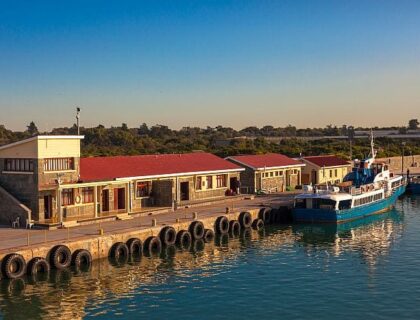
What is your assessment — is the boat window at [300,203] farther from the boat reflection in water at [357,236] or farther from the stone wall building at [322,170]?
the stone wall building at [322,170]

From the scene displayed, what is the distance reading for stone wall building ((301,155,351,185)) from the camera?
228ft

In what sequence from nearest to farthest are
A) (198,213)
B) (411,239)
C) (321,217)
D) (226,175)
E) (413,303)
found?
1. (413,303)
2. (411,239)
3. (198,213)
4. (321,217)
5. (226,175)

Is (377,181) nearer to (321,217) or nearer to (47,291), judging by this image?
(321,217)

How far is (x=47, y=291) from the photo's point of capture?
30.2 meters

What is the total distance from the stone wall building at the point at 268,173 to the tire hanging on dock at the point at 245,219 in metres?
12.2

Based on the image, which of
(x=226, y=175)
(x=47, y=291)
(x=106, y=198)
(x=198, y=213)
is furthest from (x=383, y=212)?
(x=47, y=291)

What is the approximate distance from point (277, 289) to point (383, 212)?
3224 cm

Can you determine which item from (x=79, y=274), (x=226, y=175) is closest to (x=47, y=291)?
(x=79, y=274)

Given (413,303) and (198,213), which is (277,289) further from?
(198,213)

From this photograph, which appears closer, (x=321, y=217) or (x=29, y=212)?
(x=29, y=212)

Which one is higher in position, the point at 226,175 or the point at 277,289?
the point at 226,175

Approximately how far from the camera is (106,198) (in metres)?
45.7

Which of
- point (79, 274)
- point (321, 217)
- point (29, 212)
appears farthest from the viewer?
point (321, 217)

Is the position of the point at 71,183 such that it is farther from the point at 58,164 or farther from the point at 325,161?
the point at 325,161
